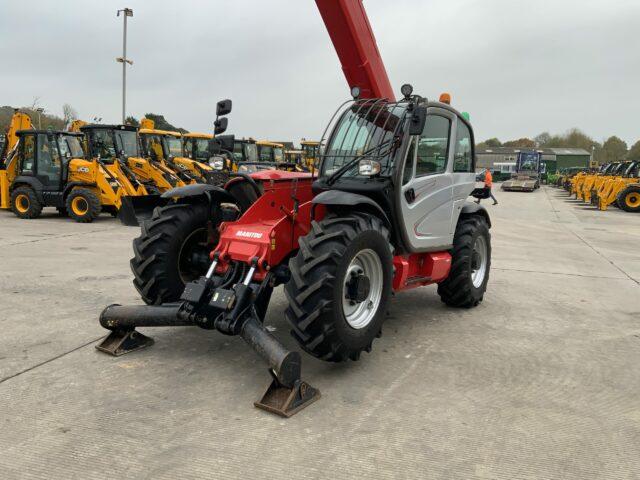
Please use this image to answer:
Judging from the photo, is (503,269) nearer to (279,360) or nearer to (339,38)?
(339,38)

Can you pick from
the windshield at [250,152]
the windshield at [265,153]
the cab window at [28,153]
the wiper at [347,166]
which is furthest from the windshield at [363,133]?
the windshield at [265,153]

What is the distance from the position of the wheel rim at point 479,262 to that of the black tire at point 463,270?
0.14 metres

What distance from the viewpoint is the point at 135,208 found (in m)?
→ 5.09

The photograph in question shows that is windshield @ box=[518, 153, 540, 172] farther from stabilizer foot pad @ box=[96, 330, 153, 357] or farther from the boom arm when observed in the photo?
stabilizer foot pad @ box=[96, 330, 153, 357]

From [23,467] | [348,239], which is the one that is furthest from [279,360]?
[23,467]

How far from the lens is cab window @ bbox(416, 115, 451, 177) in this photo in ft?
15.7

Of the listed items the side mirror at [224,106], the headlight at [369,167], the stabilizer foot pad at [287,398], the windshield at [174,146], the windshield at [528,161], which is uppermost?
the windshield at [528,161]

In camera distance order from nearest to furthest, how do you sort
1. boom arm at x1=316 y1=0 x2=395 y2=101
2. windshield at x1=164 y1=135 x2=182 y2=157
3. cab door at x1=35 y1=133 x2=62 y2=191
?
boom arm at x1=316 y1=0 x2=395 y2=101 → cab door at x1=35 y1=133 x2=62 y2=191 → windshield at x1=164 y1=135 x2=182 y2=157

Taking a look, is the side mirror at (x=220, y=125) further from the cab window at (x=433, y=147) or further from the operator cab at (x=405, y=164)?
the cab window at (x=433, y=147)

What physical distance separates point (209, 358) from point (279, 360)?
3.51ft

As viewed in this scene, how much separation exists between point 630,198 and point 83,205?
20215 millimetres

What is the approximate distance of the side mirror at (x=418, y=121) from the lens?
13.4ft

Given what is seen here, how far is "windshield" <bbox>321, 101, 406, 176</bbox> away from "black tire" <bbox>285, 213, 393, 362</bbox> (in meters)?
1.04

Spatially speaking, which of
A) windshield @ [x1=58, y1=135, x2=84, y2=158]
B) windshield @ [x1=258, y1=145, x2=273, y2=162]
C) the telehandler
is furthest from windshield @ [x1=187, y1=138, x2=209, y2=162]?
the telehandler
